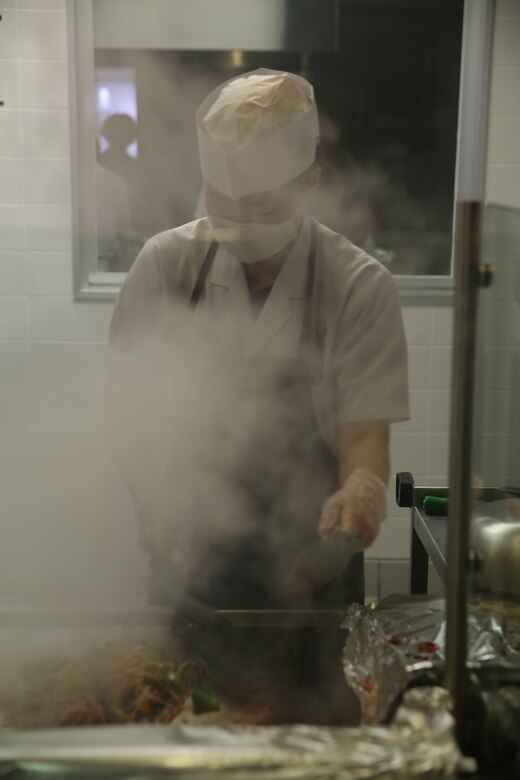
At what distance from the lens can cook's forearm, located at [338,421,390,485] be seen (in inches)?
44.2

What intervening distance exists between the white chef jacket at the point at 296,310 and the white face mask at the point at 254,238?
0.05 ft

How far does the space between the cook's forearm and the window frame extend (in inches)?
34.6

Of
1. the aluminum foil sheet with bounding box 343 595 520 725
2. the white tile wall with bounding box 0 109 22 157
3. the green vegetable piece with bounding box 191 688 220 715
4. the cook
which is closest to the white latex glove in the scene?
the cook

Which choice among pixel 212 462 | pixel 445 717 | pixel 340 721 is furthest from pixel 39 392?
pixel 445 717

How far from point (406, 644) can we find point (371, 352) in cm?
44

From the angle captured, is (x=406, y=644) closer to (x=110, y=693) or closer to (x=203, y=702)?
(x=203, y=702)

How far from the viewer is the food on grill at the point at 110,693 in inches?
30.9

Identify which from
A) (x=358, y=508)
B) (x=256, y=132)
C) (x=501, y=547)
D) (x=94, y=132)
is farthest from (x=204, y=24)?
(x=501, y=547)

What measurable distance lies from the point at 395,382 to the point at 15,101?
4.61 feet

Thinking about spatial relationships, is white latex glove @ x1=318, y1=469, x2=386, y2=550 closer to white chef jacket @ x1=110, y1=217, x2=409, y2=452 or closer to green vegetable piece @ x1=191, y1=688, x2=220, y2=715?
white chef jacket @ x1=110, y1=217, x2=409, y2=452

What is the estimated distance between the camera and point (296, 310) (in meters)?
1.12

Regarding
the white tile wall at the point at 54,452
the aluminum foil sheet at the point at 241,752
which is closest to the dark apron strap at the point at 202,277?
the white tile wall at the point at 54,452

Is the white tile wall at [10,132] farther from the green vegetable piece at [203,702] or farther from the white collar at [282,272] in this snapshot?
the green vegetable piece at [203,702]

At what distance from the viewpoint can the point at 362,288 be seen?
1.11 m
